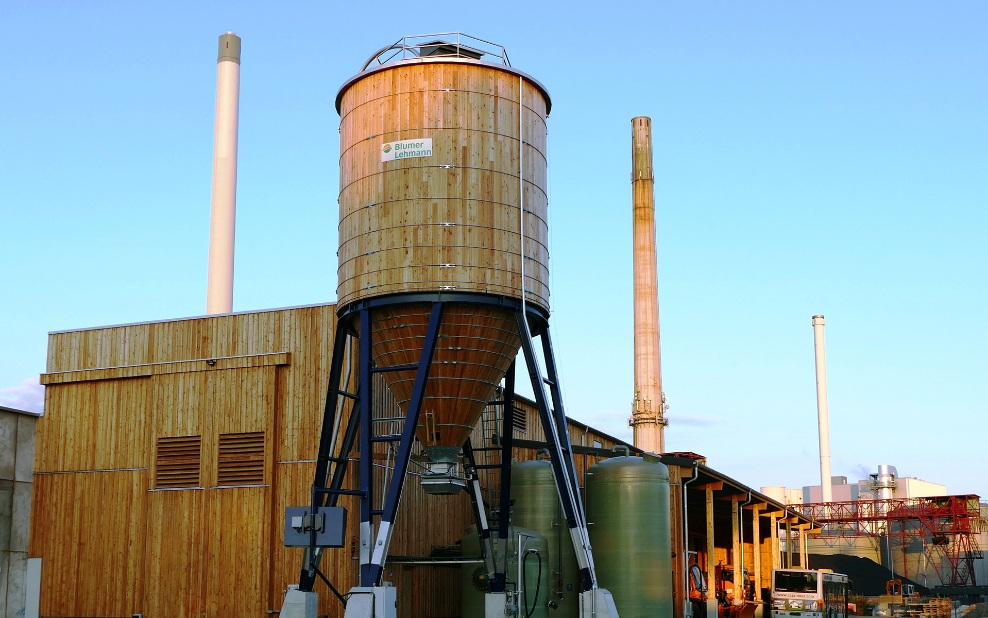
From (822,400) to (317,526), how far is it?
75304 mm

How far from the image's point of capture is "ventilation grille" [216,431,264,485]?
27.9 m

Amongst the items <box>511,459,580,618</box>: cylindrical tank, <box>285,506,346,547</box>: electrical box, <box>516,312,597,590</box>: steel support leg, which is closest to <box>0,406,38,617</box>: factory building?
<box>285,506,346,547</box>: electrical box

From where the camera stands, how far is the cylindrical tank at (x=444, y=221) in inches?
889

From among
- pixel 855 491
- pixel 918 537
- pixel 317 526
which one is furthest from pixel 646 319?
pixel 855 491

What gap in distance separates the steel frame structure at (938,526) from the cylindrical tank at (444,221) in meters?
52.2

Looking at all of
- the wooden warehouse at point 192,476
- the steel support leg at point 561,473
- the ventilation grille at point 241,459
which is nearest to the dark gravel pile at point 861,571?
the wooden warehouse at point 192,476

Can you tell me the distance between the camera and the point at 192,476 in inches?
1134

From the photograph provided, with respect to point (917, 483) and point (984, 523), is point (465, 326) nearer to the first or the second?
point (984, 523)

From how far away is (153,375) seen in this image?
29984mm

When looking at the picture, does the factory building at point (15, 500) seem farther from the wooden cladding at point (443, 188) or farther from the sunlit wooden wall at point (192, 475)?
the wooden cladding at point (443, 188)

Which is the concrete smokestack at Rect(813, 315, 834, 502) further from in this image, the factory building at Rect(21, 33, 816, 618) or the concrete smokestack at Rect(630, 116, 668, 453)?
the factory building at Rect(21, 33, 816, 618)

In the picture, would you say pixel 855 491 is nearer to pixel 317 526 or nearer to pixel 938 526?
pixel 938 526

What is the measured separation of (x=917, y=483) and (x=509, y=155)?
106 metres

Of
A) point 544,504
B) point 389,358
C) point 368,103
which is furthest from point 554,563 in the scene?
point 368,103
